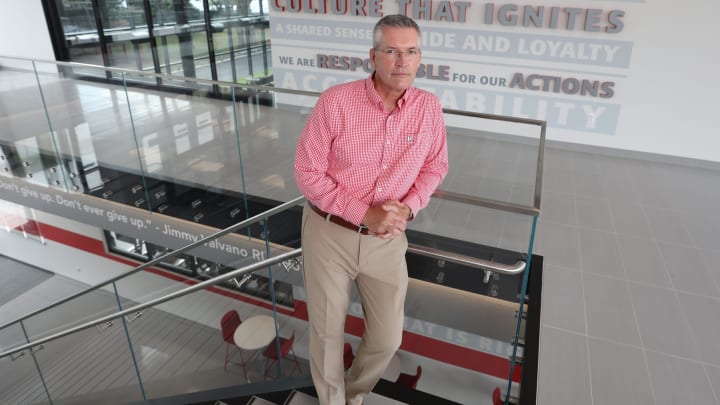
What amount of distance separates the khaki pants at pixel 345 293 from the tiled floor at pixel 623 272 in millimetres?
1105

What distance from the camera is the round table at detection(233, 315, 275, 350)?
296 centimetres

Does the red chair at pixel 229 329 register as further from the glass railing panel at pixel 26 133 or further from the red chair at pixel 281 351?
the glass railing panel at pixel 26 133

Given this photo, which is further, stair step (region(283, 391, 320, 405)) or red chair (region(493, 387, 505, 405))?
red chair (region(493, 387, 505, 405))

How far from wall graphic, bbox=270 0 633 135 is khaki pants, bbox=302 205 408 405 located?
458cm

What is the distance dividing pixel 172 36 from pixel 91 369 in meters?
5.44

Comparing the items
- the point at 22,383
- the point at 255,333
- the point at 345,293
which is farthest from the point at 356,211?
the point at 22,383

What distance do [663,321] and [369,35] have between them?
4.69 meters

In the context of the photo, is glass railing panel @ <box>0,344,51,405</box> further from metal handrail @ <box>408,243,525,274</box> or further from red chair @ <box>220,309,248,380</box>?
metal handrail @ <box>408,243,525,274</box>

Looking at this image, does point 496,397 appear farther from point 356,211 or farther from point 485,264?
point 356,211

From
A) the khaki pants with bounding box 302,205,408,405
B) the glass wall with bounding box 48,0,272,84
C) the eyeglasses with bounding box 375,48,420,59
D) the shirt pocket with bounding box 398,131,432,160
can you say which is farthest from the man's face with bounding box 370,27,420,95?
the glass wall with bounding box 48,0,272,84

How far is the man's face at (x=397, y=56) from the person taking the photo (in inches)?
58.1

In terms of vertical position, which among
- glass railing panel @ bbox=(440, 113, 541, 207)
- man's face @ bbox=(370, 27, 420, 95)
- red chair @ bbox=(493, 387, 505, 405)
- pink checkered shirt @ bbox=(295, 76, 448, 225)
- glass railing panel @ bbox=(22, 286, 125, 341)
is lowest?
glass railing panel @ bbox=(22, 286, 125, 341)

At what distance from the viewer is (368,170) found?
160 cm

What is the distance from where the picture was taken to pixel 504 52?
5.64 metres
